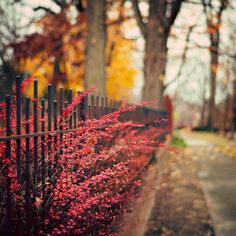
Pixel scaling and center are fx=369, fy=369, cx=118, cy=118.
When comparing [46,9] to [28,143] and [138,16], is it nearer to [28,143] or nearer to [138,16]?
[138,16]

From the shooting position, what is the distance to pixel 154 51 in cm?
1482

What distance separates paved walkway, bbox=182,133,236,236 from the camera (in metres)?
5.91

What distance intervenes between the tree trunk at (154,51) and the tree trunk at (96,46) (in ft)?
9.23

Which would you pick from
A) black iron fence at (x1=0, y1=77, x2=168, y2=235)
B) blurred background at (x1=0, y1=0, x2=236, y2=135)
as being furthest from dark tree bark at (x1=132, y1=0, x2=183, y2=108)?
black iron fence at (x1=0, y1=77, x2=168, y2=235)

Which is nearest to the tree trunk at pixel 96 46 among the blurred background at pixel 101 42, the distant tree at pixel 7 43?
the blurred background at pixel 101 42

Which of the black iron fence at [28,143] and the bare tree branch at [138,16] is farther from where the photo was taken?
the bare tree branch at [138,16]

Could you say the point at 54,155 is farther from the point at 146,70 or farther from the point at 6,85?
the point at 6,85

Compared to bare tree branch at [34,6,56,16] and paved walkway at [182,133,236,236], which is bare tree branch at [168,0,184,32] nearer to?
paved walkway at [182,133,236,236]

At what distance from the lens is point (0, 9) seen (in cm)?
2492

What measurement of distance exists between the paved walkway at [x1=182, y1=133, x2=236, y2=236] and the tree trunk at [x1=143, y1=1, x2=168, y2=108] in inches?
145

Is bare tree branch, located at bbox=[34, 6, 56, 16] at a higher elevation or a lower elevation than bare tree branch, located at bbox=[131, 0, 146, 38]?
higher

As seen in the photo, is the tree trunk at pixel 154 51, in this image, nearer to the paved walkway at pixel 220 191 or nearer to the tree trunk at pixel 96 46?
the tree trunk at pixel 96 46

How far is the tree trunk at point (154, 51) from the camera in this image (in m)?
14.8

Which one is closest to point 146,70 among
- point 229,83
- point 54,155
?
point 54,155
